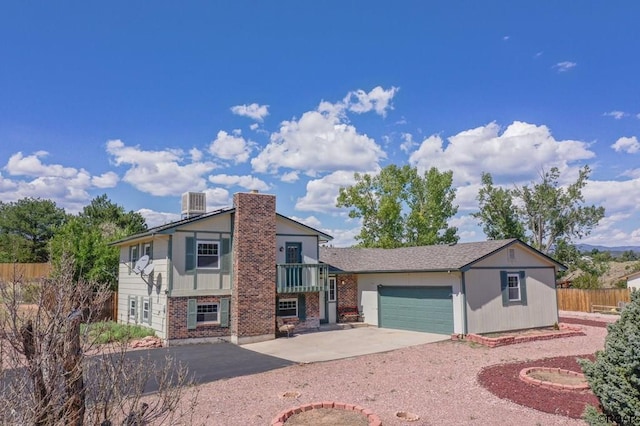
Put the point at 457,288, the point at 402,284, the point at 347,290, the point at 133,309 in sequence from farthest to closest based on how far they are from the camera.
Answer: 1. the point at 347,290
2. the point at 133,309
3. the point at 402,284
4. the point at 457,288

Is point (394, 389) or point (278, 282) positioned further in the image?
point (278, 282)

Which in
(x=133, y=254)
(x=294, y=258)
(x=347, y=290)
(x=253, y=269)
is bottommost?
(x=347, y=290)

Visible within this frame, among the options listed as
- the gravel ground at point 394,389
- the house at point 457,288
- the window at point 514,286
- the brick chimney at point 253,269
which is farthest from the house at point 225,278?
the window at point 514,286

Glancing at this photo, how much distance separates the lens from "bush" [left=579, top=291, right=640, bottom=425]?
235 inches

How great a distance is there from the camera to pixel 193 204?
20.1 metres

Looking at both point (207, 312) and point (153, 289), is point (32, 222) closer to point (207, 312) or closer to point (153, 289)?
point (153, 289)

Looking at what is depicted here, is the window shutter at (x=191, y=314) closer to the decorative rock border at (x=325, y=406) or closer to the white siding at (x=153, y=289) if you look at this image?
the white siding at (x=153, y=289)

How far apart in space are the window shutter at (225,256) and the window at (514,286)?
40.0 feet

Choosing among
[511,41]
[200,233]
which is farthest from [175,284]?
[511,41]

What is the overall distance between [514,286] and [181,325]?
1433 cm

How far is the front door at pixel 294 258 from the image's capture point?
19.1 meters

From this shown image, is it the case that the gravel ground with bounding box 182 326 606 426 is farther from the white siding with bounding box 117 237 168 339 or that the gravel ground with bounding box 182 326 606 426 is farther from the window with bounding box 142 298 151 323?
the window with bounding box 142 298 151 323

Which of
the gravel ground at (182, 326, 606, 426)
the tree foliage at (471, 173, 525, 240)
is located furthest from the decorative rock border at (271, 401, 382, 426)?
the tree foliage at (471, 173, 525, 240)

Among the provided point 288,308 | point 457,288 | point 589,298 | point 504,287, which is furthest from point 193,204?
point 589,298
